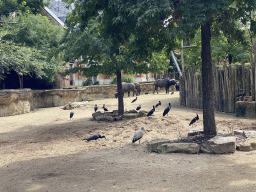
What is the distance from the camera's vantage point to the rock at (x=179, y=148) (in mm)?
6043

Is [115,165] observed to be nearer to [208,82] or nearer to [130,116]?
[208,82]

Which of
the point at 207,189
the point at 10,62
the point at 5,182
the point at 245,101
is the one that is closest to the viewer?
the point at 207,189

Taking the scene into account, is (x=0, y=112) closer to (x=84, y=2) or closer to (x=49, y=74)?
(x=49, y=74)

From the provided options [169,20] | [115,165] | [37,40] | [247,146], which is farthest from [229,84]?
[37,40]

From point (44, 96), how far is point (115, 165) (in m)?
16.3

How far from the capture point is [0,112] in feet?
50.7

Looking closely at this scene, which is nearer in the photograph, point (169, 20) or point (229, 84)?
point (169, 20)

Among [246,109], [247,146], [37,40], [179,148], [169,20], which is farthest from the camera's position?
[37,40]

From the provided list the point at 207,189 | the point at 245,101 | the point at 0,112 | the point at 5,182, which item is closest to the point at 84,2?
the point at 5,182

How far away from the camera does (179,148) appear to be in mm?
6137

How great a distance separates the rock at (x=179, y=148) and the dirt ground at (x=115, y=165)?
16 cm

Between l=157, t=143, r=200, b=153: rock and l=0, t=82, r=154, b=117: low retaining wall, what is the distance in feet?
40.8

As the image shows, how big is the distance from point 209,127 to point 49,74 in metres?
16.2

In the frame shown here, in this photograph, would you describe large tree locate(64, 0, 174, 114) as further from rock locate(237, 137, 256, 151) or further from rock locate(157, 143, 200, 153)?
rock locate(237, 137, 256, 151)
